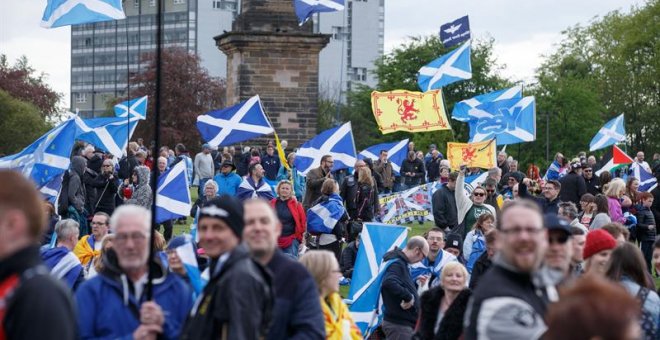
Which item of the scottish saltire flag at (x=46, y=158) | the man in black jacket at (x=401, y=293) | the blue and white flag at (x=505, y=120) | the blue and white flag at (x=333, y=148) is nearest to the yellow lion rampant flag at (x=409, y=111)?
the blue and white flag at (x=505, y=120)

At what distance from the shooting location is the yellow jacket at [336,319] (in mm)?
9188

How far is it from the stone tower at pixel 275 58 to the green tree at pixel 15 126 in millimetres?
39097

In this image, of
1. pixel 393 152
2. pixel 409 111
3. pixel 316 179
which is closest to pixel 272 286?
pixel 316 179

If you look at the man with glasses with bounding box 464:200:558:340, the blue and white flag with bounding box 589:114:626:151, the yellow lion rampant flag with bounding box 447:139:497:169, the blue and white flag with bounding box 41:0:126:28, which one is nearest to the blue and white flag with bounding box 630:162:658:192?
the yellow lion rampant flag with bounding box 447:139:497:169

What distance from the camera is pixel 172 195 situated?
57.6 feet

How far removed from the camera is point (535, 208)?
6.30 metres

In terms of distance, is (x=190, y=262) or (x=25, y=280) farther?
(x=190, y=262)

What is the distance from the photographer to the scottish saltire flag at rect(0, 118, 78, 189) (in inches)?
659

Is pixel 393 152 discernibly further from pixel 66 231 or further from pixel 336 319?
pixel 336 319

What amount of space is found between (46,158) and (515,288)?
11.5m

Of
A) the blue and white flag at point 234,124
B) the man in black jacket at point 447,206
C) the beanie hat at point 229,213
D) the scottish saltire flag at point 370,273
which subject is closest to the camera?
the beanie hat at point 229,213

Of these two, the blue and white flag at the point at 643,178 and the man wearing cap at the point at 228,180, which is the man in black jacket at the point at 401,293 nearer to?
the man wearing cap at the point at 228,180

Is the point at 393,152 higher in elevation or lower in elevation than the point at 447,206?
higher

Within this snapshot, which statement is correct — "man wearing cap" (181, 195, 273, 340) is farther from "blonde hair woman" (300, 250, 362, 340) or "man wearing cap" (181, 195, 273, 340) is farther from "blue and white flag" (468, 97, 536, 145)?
"blue and white flag" (468, 97, 536, 145)
